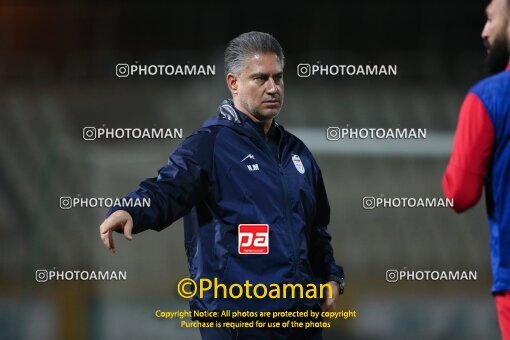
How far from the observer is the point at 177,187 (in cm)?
224

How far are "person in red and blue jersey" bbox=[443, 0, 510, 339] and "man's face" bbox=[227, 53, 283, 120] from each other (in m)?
0.87

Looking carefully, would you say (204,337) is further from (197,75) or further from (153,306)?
(197,75)

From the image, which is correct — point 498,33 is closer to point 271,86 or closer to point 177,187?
point 271,86

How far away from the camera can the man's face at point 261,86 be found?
242 cm

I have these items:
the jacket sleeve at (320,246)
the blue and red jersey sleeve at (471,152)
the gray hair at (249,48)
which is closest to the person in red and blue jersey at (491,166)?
the blue and red jersey sleeve at (471,152)

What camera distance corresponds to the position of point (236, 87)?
248 cm

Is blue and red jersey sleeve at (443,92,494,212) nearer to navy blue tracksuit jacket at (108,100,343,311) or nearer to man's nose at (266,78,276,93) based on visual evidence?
navy blue tracksuit jacket at (108,100,343,311)

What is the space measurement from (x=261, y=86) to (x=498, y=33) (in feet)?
Answer: 2.92

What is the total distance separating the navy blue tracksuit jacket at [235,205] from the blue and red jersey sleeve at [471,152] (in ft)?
2.44

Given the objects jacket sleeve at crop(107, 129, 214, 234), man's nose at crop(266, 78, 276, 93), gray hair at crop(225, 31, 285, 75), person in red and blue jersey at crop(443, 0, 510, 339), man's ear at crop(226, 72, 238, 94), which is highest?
gray hair at crop(225, 31, 285, 75)

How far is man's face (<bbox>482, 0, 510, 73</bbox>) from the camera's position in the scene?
5.55ft

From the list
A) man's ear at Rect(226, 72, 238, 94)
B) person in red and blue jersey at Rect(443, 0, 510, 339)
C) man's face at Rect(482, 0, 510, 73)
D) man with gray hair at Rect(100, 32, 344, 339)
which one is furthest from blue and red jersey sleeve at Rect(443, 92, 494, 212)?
man's ear at Rect(226, 72, 238, 94)

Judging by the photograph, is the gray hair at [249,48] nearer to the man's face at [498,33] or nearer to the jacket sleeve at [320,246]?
the jacket sleeve at [320,246]

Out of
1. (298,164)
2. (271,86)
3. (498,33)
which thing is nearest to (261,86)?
(271,86)
